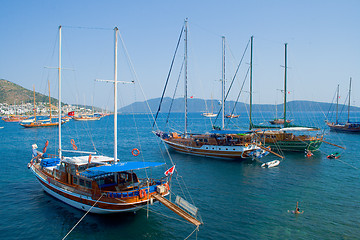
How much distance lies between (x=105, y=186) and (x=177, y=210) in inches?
237

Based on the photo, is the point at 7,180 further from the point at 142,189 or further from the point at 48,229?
the point at 142,189

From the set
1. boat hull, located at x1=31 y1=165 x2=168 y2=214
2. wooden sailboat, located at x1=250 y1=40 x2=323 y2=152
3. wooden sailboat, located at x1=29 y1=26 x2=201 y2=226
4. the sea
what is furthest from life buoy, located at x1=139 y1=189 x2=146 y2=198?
wooden sailboat, located at x1=250 y1=40 x2=323 y2=152

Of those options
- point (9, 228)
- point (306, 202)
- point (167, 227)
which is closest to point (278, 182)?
point (306, 202)

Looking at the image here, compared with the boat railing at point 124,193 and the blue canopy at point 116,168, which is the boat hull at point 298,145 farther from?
the boat railing at point 124,193

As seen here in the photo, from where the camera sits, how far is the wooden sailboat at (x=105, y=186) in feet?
58.0

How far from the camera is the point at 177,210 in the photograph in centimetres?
1627

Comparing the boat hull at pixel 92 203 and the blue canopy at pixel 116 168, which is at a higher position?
the blue canopy at pixel 116 168

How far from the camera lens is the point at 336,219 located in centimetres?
1862

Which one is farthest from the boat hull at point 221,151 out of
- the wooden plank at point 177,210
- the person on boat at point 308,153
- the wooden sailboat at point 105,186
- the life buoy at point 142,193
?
the life buoy at point 142,193

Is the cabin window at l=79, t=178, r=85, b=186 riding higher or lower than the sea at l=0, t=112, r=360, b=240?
higher

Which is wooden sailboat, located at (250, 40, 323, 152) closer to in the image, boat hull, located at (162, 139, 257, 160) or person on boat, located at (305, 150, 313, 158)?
person on boat, located at (305, 150, 313, 158)

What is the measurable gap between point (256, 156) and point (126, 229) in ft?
83.9

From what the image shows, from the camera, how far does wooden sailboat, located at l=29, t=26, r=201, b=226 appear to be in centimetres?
1767

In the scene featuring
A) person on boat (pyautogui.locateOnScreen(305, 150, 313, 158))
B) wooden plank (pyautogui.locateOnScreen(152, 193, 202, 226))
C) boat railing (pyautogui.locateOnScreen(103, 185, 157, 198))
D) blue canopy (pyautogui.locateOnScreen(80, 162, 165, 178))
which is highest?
blue canopy (pyautogui.locateOnScreen(80, 162, 165, 178))
